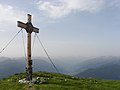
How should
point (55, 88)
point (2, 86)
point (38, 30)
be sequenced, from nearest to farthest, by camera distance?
point (55, 88), point (2, 86), point (38, 30)

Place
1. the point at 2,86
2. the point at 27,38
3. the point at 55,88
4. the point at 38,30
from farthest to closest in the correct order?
the point at 38,30 < the point at 27,38 < the point at 2,86 < the point at 55,88

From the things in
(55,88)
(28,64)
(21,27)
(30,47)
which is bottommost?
(55,88)

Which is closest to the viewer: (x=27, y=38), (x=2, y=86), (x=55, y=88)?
(x=55, y=88)

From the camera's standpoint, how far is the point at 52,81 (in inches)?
1779

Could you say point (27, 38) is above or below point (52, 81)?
above

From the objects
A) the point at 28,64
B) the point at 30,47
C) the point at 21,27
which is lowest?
the point at 28,64

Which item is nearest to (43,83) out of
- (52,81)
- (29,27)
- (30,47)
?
(52,81)

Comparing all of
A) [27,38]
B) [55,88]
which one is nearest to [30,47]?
[27,38]

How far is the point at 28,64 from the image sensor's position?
42.7 meters

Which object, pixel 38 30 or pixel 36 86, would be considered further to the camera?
pixel 38 30

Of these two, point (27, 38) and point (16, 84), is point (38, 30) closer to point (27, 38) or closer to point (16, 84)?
point (27, 38)

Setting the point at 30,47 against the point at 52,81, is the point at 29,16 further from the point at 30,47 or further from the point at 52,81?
the point at 52,81

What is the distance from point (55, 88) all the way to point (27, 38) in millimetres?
11044

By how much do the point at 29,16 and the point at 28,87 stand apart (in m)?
13.3
